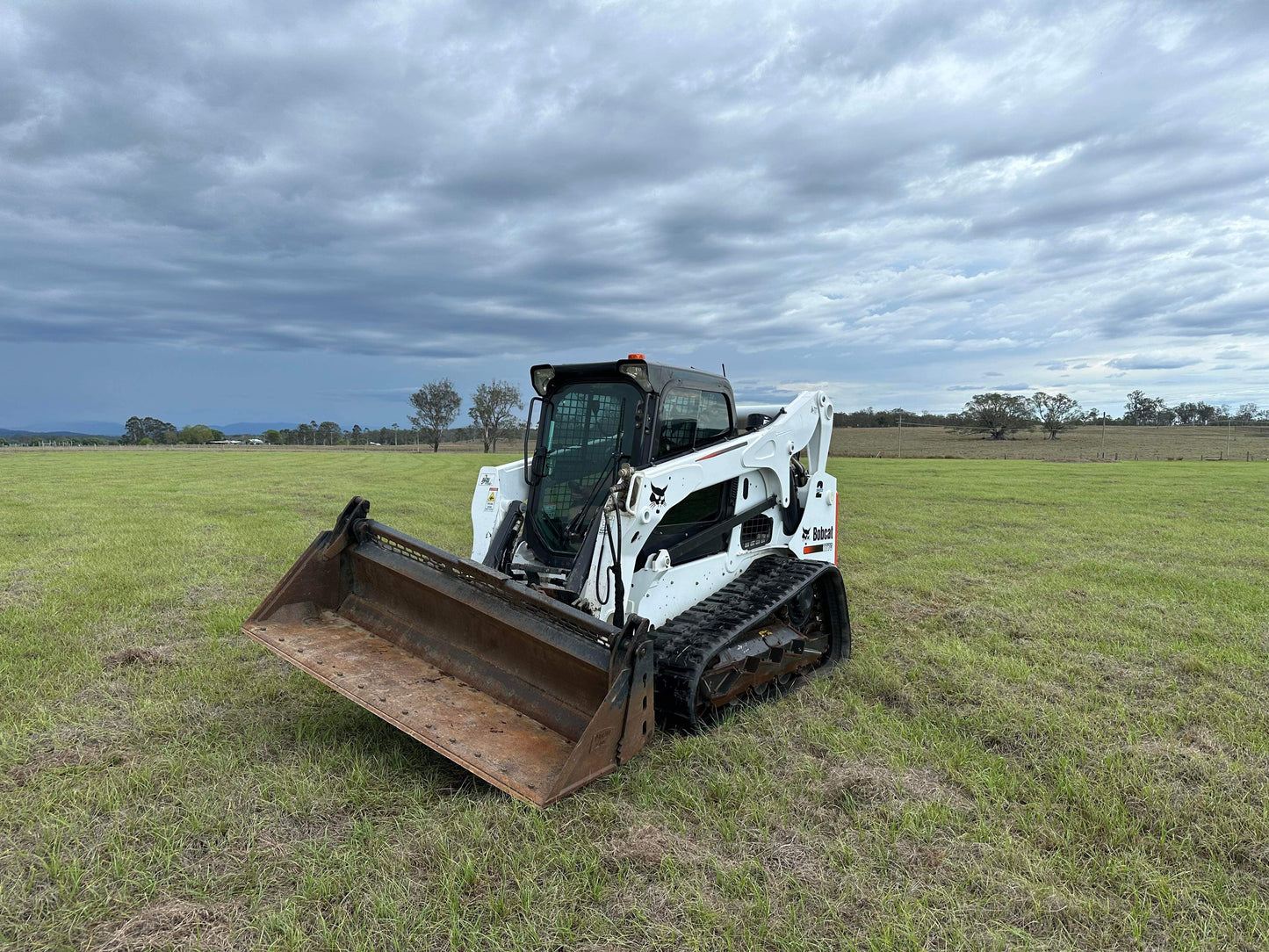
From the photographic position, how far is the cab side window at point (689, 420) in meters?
5.30

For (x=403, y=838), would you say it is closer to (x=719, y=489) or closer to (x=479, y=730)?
(x=479, y=730)

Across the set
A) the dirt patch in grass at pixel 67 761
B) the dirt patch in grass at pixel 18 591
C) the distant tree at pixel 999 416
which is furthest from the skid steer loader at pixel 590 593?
the distant tree at pixel 999 416

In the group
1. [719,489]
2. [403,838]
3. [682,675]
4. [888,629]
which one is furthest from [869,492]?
[403,838]

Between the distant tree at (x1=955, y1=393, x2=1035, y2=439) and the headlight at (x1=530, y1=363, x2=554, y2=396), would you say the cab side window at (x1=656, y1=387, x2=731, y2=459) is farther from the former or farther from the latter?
the distant tree at (x1=955, y1=393, x2=1035, y2=439)

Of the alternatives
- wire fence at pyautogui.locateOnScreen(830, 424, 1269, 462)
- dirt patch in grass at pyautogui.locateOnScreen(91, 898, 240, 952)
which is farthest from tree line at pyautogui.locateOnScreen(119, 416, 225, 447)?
dirt patch in grass at pyautogui.locateOnScreen(91, 898, 240, 952)

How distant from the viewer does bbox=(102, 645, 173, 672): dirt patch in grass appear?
18.7 feet

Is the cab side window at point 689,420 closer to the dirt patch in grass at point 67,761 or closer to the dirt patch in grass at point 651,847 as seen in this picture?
the dirt patch in grass at point 651,847

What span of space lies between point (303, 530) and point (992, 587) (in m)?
10.4

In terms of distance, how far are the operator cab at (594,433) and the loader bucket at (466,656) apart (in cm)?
88

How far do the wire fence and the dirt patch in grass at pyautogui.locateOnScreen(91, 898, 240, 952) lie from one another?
48248 millimetres

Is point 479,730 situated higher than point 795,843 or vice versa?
point 479,730

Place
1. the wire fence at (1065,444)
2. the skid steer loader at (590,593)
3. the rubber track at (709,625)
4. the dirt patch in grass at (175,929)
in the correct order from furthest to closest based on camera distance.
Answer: the wire fence at (1065,444) → the rubber track at (709,625) → the skid steer loader at (590,593) → the dirt patch in grass at (175,929)

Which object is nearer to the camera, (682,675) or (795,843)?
(795,843)

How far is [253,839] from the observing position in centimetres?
331
